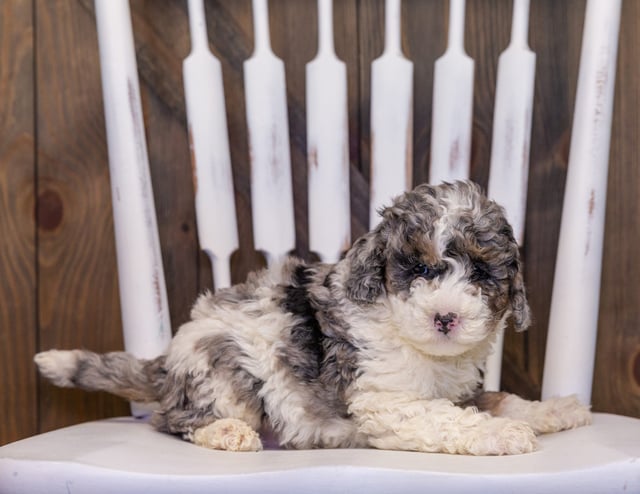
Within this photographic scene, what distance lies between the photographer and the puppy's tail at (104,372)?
1432 millimetres

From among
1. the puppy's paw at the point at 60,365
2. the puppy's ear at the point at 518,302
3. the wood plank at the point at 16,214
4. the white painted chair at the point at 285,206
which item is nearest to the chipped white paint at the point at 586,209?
the white painted chair at the point at 285,206

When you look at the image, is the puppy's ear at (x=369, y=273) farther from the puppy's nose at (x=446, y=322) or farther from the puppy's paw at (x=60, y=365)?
the puppy's paw at (x=60, y=365)

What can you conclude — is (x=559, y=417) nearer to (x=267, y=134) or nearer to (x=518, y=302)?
(x=518, y=302)

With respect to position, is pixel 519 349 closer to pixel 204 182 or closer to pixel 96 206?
pixel 204 182

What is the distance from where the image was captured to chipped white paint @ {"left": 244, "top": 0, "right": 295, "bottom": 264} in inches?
62.4

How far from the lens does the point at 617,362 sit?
1.77m

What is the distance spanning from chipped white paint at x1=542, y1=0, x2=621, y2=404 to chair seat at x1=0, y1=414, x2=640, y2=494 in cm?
40

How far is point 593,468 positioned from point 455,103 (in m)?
0.82

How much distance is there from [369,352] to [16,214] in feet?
2.98

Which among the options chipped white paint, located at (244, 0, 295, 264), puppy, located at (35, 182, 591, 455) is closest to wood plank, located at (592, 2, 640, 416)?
puppy, located at (35, 182, 591, 455)

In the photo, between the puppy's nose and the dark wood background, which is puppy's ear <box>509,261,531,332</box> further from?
the dark wood background

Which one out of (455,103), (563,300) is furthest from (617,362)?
(455,103)

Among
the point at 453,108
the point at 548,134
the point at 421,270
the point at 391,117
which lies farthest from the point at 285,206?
the point at 548,134

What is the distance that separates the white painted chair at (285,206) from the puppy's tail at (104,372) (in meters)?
0.06
